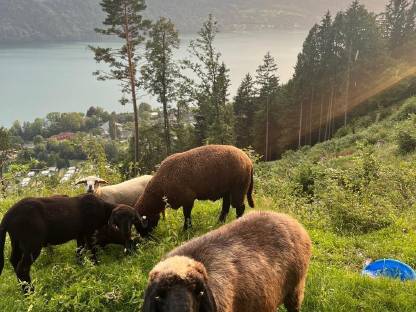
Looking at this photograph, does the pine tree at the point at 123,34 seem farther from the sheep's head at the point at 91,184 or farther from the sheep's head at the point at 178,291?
the sheep's head at the point at 178,291

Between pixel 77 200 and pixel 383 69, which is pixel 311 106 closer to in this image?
pixel 383 69

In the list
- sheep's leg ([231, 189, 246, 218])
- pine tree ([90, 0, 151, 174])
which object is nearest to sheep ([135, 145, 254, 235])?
sheep's leg ([231, 189, 246, 218])

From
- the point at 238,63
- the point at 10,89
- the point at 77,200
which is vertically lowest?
the point at 10,89

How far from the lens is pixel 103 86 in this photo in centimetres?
16450

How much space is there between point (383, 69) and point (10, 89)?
142569 millimetres

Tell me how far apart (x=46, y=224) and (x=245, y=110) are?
49444mm

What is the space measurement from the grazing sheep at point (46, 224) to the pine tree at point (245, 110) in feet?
154

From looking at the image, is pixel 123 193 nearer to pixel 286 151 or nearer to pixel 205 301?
pixel 205 301

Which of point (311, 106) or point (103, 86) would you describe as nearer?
point (311, 106)

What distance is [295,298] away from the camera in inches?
229

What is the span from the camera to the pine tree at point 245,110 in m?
54.9

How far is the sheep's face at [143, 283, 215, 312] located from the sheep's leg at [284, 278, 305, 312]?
2.54 m

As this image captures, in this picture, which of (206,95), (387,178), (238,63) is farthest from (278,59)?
(387,178)

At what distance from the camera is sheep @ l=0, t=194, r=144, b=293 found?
6.95 meters
